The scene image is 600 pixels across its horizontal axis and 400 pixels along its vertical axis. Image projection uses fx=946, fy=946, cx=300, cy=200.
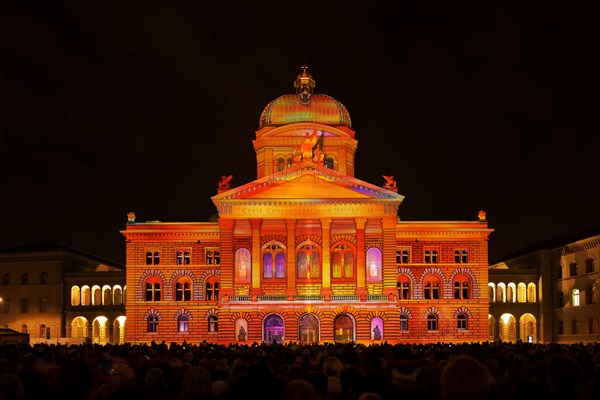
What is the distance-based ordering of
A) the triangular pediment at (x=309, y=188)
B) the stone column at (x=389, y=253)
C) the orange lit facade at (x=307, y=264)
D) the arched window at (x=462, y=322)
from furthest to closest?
the arched window at (x=462, y=322), the stone column at (x=389, y=253), the triangular pediment at (x=309, y=188), the orange lit facade at (x=307, y=264)

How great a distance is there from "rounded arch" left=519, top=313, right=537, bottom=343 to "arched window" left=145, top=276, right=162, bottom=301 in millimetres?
38885

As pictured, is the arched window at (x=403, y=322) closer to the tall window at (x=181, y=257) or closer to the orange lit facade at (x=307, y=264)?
the orange lit facade at (x=307, y=264)

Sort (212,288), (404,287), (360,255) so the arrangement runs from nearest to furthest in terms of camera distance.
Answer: (360,255), (212,288), (404,287)

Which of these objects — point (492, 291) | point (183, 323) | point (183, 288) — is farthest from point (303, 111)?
point (492, 291)

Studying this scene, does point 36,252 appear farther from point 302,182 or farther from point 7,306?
point 302,182

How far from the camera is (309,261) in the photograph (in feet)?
286

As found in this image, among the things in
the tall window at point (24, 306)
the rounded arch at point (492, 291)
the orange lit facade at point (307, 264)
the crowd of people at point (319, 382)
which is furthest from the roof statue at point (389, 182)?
the crowd of people at point (319, 382)

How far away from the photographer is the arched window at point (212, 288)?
92250mm

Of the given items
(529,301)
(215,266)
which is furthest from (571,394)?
(529,301)

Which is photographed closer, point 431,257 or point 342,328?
point 342,328

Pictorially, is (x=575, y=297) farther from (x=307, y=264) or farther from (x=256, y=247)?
(x=256, y=247)

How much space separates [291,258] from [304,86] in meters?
22.6

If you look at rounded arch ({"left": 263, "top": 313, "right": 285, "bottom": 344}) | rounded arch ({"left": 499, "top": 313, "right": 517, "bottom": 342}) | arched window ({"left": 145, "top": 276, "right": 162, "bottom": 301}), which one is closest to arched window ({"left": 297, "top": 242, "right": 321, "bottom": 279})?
rounded arch ({"left": 263, "top": 313, "right": 285, "bottom": 344})

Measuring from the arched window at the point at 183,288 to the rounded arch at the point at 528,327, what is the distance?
36.0m
